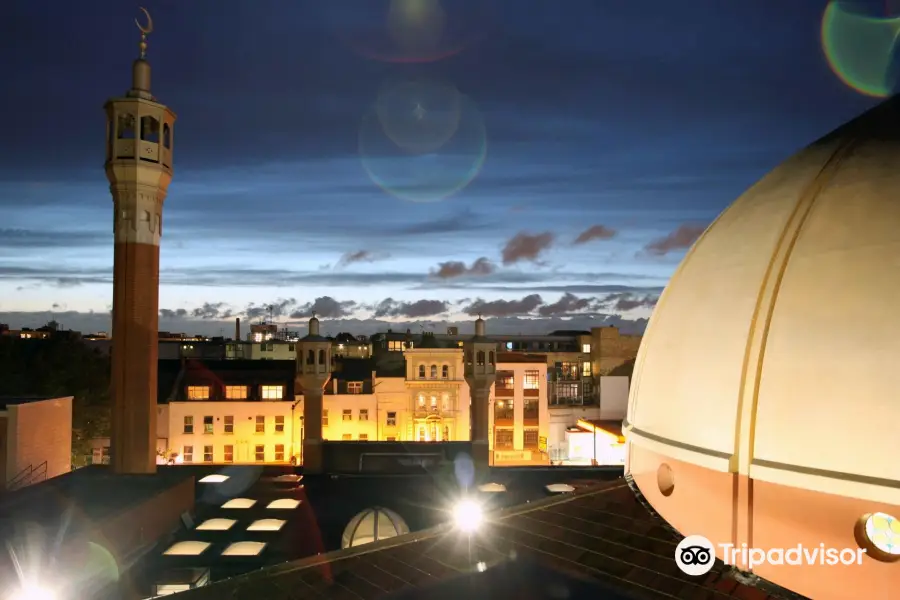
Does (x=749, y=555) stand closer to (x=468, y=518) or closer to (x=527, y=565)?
(x=527, y=565)

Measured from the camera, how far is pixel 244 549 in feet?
79.2

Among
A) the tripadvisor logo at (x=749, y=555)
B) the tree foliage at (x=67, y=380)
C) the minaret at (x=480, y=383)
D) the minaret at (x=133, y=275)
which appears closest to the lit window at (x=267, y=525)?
the minaret at (x=133, y=275)

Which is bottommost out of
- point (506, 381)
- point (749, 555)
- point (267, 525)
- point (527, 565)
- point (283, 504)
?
point (267, 525)

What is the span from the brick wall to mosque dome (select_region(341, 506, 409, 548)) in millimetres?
16434

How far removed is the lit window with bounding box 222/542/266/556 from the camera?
23.7 meters

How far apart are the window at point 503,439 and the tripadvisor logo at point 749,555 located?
5667 centimetres

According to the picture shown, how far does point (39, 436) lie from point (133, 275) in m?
8.82

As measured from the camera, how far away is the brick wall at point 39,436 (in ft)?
103

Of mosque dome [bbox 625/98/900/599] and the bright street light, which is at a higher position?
mosque dome [bbox 625/98/900/599]

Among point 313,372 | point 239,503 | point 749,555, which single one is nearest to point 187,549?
point 239,503

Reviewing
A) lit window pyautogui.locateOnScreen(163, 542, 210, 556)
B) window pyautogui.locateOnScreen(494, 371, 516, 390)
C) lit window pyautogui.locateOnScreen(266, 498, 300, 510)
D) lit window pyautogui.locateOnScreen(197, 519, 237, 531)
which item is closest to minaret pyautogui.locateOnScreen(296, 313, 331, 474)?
lit window pyautogui.locateOnScreen(266, 498, 300, 510)

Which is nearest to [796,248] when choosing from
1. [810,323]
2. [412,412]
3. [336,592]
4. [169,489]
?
[810,323]

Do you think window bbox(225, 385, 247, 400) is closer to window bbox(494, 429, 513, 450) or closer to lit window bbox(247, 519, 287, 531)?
window bbox(494, 429, 513, 450)

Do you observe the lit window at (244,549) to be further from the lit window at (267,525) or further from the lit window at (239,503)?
the lit window at (239,503)
